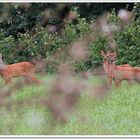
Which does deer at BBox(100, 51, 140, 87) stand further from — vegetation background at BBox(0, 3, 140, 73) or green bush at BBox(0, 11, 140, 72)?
green bush at BBox(0, 11, 140, 72)

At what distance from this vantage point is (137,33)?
984cm

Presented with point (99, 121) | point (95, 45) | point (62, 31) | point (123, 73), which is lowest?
point (99, 121)

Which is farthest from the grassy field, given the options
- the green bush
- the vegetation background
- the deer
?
the green bush

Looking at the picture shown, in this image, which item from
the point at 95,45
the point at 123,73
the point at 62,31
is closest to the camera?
the point at 123,73

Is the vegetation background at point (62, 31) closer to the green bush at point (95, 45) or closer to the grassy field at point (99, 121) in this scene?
the green bush at point (95, 45)

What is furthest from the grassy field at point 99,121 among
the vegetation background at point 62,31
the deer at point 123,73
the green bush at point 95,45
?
the green bush at point 95,45

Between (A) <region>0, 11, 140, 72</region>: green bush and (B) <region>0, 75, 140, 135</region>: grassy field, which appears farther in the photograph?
(A) <region>0, 11, 140, 72</region>: green bush

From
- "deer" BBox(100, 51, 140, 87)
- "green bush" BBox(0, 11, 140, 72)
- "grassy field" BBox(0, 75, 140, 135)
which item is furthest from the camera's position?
"green bush" BBox(0, 11, 140, 72)

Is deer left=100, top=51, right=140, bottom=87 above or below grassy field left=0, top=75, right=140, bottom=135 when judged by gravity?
above

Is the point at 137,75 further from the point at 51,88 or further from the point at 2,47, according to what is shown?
the point at 51,88

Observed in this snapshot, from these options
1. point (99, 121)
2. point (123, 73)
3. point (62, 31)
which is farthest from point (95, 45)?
point (99, 121)

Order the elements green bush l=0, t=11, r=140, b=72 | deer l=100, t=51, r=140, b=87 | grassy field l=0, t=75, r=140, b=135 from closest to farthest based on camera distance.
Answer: grassy field l=0, t=75, r=140, b=135 < deer l=100, t=51, r=140, b=87 < green bush l=0, t=11, r=140, b=72

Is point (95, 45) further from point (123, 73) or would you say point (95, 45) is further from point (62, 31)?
point (123, 73)

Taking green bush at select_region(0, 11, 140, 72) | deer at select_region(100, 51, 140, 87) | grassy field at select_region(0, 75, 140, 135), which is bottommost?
grassy field at select_region(0, 75, 140, 135)
